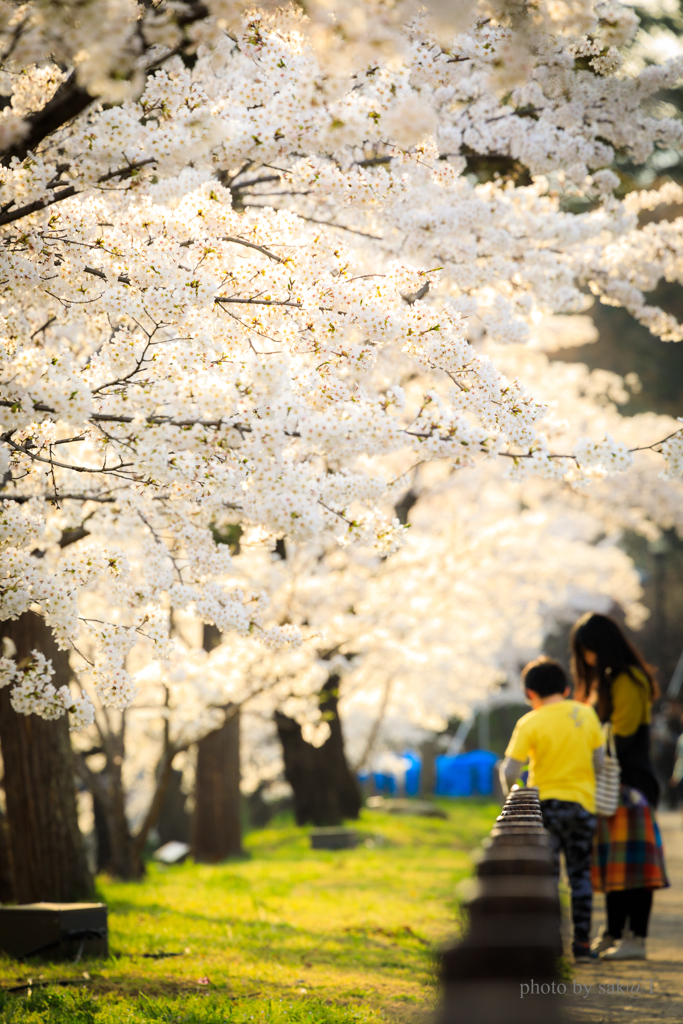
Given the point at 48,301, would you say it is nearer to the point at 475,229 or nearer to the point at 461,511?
the point at 475,229

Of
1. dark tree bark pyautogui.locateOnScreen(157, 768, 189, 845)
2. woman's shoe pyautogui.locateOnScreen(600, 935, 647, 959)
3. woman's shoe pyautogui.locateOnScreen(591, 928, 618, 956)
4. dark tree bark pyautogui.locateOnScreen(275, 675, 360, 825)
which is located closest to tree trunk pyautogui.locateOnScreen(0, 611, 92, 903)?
woman's shoe pyautogui.locateOnScreen(591, 928, 618, 956)

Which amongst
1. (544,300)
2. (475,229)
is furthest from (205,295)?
(544,300)

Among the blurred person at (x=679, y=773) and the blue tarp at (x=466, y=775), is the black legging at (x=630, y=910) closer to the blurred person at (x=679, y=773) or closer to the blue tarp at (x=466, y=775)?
the blurred person at (x=679, y=773)

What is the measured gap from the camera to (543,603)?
2405cm

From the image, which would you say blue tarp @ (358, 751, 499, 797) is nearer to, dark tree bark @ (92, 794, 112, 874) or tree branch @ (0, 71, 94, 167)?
dark tree bark @ (92, 794, 112, 874)

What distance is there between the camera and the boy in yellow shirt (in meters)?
5.52

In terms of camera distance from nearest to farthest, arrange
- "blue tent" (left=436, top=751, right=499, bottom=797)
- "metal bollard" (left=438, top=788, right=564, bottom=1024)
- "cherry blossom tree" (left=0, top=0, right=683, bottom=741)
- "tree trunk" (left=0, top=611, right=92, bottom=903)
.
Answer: "metal bollard" (left=438, top=788, right=564, bottom=1024)
"cherry blossom tree" (left=0, top=0, right=683, bottom=741)
"tree trunk" (left=0, top=611, right=92, bottom=903)
"blue tent" (left=436, top=751, right=499, bottom=797)

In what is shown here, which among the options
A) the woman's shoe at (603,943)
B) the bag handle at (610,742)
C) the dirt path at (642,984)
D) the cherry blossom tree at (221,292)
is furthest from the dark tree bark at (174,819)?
the cherry blossom tree at (221,292)

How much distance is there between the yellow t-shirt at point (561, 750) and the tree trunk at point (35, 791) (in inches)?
128

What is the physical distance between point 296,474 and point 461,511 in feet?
38.4

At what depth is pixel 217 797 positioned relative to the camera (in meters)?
12.3

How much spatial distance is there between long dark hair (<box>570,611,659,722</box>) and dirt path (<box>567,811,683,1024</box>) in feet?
4.63

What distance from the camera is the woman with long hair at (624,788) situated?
5.68m

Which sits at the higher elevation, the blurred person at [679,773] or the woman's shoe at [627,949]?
the woman's shoe at [627,949]
